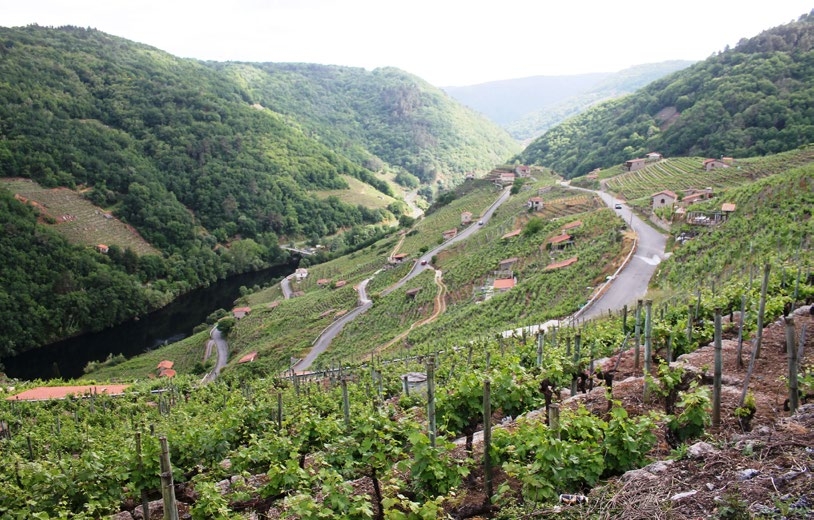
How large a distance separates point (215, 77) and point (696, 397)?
199m

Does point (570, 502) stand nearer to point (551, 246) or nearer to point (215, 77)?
point (551, 246)

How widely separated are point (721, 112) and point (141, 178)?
362 feet

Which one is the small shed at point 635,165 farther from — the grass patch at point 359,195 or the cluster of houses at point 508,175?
the grass patch at point 359,195

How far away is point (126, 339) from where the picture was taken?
2576 inches

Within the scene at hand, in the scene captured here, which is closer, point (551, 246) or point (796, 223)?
point (796, 223)

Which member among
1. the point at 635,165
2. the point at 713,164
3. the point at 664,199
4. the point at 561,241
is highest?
the point at 635,165

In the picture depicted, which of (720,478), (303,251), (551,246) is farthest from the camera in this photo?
(303,251)

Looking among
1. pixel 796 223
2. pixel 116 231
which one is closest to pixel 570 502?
pixel 796 223

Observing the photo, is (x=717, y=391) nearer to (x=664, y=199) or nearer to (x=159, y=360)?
(x=664, y=199)

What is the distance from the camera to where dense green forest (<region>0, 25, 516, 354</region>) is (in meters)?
72.6

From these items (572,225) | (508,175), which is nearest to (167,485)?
(572,225)

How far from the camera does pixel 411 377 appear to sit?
15.8m

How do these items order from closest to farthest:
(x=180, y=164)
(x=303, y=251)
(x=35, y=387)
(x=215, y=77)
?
1. (x=35, y=387)
2. (x=303, y=251)
3. (x=180, y=164)
4. (x=215, y=77)

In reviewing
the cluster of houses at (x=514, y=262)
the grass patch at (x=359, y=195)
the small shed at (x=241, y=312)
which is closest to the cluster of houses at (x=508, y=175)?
the grass patch at (x=359, y=195)
